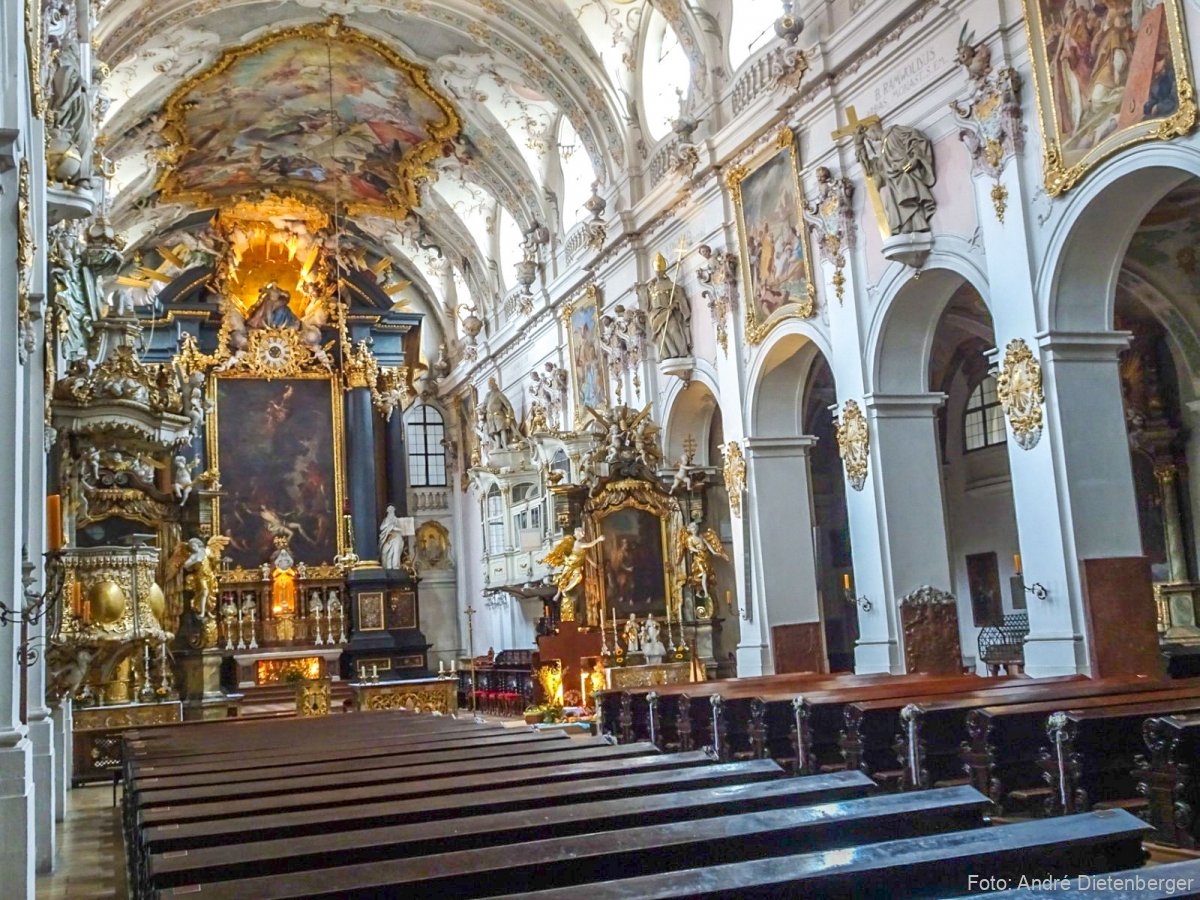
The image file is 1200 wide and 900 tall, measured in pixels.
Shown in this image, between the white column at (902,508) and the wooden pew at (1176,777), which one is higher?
the white column at (902,508)

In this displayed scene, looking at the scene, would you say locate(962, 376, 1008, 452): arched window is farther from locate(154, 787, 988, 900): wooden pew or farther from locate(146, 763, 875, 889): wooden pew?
locate(154, 787, 988, 900): wooden pew

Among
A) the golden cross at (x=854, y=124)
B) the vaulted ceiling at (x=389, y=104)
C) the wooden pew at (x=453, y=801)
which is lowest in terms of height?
the wooden pew at (x=453, y=801)

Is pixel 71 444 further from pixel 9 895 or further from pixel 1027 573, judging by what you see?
pixel 1027 573

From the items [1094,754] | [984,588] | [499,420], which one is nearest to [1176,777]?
[1094,754]

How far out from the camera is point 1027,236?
1087 cm

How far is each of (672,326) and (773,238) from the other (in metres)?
2.90

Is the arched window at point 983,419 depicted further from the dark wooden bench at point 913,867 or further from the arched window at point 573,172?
the dark wooden bench at point 913,867

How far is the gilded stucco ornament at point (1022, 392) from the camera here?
35.4 ft

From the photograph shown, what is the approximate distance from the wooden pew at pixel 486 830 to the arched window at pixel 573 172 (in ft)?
60.5

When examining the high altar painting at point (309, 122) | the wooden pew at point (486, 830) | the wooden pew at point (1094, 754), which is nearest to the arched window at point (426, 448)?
the high altar painting at point (309, 122)

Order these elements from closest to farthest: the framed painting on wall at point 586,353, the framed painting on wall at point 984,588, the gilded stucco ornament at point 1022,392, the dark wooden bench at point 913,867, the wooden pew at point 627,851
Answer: the dark wooden bench at point 913,867 → the wooden pew at point 627,851 → the gilded stucco ornament at point 1022,392 → the framed painting on wall at point 984,588 → the framed painting on wall at point 586,353

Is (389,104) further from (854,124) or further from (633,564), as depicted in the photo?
(854,124)

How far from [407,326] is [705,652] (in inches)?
564

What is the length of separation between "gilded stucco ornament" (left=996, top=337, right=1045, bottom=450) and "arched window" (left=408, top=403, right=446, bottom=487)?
2064 cm
